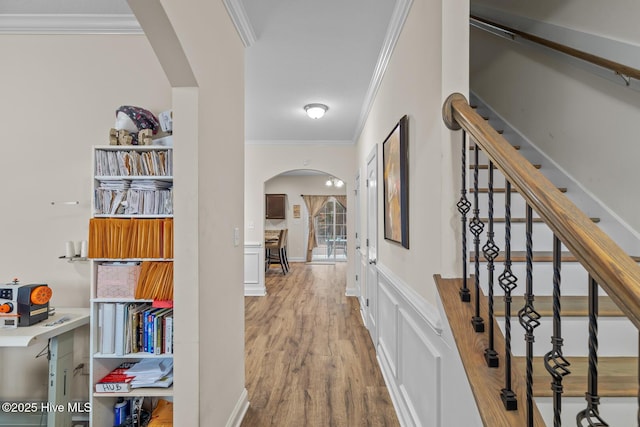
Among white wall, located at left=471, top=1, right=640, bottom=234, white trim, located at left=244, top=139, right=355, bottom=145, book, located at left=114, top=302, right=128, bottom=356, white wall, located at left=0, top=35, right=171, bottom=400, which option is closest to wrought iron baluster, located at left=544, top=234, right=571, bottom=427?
white wall, located at left=471, top=1, right=640, bottom=234

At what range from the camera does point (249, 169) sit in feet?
18.5

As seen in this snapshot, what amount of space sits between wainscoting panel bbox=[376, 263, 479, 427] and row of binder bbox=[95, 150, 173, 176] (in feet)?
5.40

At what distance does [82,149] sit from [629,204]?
3.21m

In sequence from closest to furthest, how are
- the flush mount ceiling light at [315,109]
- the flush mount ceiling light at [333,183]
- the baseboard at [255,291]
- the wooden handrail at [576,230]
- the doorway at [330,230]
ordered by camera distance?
the wooden handrail at [576,230] < the flush mount ceiling light at [315,109] < the baseboard at [255,291] < the flush mount ceiling light at [333,183] < the doorway at [330,230]

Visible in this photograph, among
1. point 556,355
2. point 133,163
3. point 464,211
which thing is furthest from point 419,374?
point 133,163

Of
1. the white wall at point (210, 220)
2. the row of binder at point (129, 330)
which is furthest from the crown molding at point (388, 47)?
the row of binder at point (129, 330)

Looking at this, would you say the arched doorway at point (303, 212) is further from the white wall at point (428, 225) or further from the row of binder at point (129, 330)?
the row of binder at point (129, 330)

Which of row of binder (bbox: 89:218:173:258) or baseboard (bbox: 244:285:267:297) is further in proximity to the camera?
baseboard (bbox: 244:285:267:297)

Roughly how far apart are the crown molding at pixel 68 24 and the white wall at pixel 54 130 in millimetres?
41

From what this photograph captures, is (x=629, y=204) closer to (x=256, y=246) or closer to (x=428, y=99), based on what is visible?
(x=428, y=99)

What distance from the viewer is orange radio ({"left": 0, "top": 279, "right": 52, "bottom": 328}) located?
67.2 inches

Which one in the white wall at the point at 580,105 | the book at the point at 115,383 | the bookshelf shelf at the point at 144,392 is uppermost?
the white wall at the point at 580,105

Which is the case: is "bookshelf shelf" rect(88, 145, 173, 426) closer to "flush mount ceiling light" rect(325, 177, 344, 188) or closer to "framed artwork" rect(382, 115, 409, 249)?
"framed artwork" rect(382, 115, 409, 249)

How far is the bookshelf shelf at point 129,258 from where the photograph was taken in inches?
70.1
